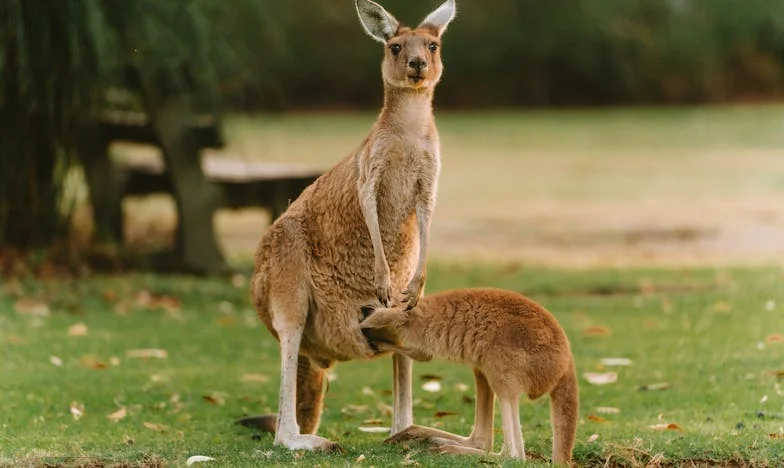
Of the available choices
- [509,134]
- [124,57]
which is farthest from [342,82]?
[124,57]

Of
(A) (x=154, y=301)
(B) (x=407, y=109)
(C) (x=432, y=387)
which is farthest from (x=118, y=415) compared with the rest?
(A) (x=154, y=301)

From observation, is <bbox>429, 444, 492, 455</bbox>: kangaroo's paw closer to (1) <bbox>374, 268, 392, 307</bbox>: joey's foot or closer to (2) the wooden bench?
(1) <bbox>374, 268, 392, 307</bbox>: joey's foot

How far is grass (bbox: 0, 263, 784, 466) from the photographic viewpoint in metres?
5.43

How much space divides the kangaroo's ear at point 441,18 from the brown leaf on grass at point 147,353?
3441mm

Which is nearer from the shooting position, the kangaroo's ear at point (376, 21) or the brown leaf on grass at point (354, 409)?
the kangaroo's ear at point (376, 21)

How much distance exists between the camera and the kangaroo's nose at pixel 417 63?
5.18 metres

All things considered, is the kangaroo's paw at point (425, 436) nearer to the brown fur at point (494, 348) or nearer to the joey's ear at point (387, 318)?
the brown fur at point (494, 348)

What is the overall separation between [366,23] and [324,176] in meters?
0.70

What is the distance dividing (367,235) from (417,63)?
29.3 inches

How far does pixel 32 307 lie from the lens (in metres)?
9.53

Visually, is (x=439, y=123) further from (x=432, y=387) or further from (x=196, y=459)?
(x=196, y=459)

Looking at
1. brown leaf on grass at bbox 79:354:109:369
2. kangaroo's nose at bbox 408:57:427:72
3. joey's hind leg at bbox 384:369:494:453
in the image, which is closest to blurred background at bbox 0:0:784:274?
brown leaf on grass at bbox 79:354:109:369

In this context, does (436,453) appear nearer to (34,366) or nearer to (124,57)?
(34,366)

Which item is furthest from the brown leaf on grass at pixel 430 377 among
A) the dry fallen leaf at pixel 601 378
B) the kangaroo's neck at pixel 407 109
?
the kangaroo's neck at pixel 407 109
